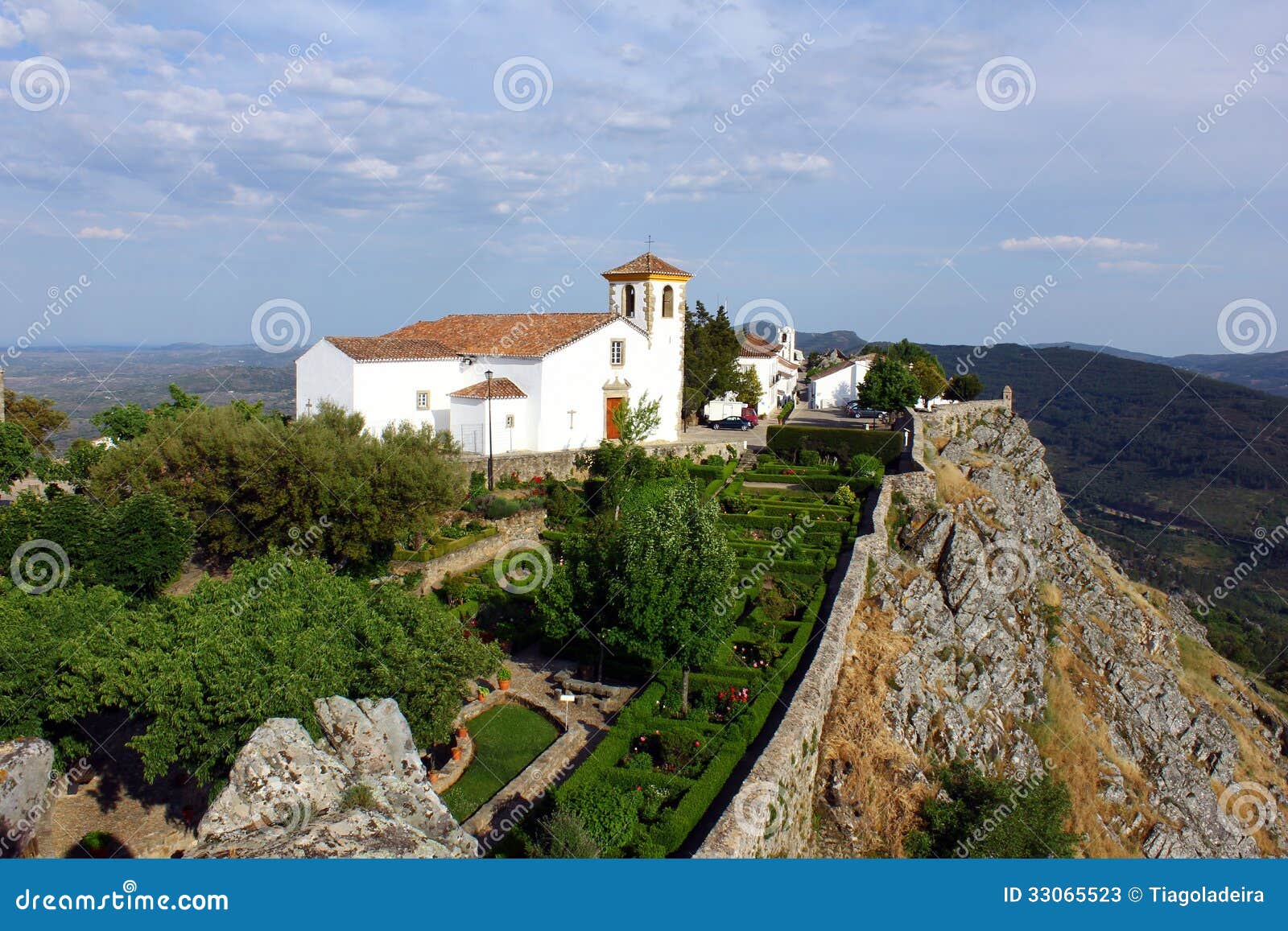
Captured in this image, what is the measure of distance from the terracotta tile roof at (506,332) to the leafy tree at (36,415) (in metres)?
15.2

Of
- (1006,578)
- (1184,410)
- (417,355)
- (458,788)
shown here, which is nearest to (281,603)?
(458,788)

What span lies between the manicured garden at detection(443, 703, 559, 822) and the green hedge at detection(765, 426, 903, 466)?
2294 centimetres

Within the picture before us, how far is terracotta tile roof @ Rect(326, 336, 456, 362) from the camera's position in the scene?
31.5m

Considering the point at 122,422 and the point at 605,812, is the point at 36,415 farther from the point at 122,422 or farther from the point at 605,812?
the point at 605,812

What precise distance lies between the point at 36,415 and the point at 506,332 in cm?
2091

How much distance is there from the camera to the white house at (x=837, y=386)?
57.2 metres

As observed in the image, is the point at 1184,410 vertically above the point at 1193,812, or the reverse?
the point at 1184,410

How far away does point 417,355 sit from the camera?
32781mm

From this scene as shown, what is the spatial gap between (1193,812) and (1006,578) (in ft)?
28.1

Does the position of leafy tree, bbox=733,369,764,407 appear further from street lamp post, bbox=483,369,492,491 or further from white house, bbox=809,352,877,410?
street lamp post, bbox=483,369,492,491

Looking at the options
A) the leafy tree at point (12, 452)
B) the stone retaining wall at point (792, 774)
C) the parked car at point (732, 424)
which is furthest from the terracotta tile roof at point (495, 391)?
the stone retaining wall at point (792, 774)

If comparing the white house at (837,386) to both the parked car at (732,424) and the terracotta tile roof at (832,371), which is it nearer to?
the terracotta tile roof at (832,371)

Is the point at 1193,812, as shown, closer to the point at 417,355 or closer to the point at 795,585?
the point at 795,585

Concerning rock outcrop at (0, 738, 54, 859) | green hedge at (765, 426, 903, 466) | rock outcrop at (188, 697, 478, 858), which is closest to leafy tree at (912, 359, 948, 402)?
green hedge at (765, 426, 903, 466)
